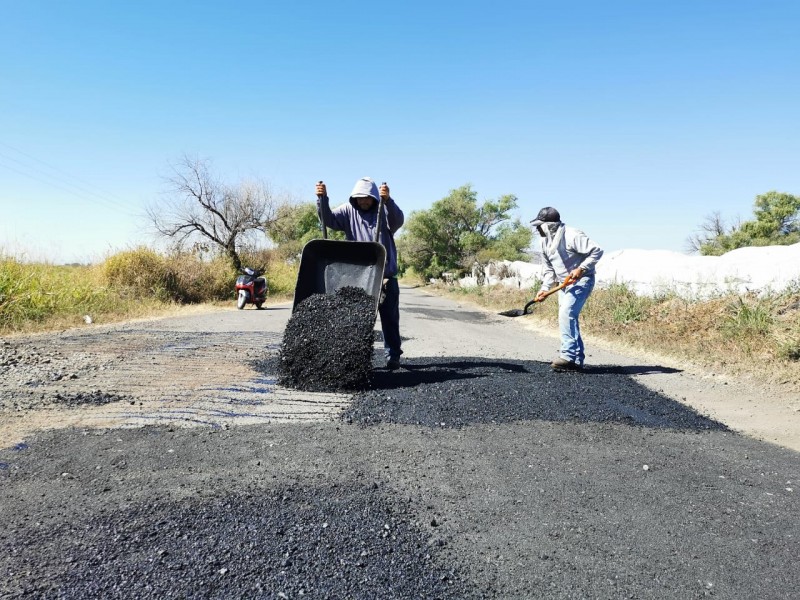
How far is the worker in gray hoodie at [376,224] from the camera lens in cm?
574

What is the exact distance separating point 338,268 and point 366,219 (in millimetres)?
642

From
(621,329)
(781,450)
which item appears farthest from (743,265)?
(781,450)

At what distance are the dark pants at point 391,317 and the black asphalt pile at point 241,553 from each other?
3.31m

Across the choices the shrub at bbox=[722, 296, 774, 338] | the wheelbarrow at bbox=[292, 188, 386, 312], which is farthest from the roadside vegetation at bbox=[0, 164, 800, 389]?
the wheelbarrow at bbox=[292, 188, 386, 312]

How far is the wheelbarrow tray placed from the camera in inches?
222

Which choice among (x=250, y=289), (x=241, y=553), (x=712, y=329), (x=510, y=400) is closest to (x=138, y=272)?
(x=250, y=289)

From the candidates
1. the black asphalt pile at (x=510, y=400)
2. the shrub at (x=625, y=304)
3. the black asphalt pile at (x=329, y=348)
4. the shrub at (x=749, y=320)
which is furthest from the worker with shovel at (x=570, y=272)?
the shrub at (x=625, y=304)

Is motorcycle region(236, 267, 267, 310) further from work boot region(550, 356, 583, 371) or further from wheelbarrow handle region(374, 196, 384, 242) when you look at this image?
work boot region(550, 356, 583, 371)

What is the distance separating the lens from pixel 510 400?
459cm

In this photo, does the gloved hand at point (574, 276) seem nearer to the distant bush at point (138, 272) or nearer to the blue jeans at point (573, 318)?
the blue jeans at point (573, 318)

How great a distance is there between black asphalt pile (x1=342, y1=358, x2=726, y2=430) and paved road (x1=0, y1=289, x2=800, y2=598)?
3 cm

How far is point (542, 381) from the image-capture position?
531 centimetres

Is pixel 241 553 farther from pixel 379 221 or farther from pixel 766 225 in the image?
pixel 766 225

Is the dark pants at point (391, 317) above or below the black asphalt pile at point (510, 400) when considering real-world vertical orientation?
above
